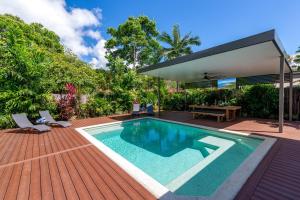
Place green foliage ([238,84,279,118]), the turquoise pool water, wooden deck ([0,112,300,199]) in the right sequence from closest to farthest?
wooden deck ([0,112,300,199])
the turquoise pool water
green foliage ([238,84,279,118])

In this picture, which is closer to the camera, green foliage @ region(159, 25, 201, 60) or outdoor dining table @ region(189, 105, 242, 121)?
outdoor dining table @ region(189, 105, 242, 121)

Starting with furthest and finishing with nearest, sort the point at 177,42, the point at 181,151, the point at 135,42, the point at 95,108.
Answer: the point at 135,42 → the point at 177,42 → the point at 95,108 → the point at 181,151

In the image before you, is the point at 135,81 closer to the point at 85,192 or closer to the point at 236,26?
the point at 236,26

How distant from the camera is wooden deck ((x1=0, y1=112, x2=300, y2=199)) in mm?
2330

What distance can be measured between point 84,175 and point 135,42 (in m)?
18.6

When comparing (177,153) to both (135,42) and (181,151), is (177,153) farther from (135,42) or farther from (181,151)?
(135,42)

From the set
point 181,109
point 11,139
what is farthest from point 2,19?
point 181,109

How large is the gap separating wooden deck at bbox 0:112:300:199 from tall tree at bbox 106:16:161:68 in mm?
17166

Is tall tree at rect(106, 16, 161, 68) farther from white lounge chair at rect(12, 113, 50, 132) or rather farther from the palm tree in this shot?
white lounge chair at rect(12, 113, 50, 132)

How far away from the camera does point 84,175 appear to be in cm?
288

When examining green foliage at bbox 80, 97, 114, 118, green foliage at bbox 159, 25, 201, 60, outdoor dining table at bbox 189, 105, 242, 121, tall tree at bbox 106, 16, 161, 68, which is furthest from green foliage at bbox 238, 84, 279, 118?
tall tree at bbox 106, 16, 161, 68

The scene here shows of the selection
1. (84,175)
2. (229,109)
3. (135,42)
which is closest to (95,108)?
(84,175)

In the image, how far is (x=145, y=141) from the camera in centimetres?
597

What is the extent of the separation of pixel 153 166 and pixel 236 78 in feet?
35.9
